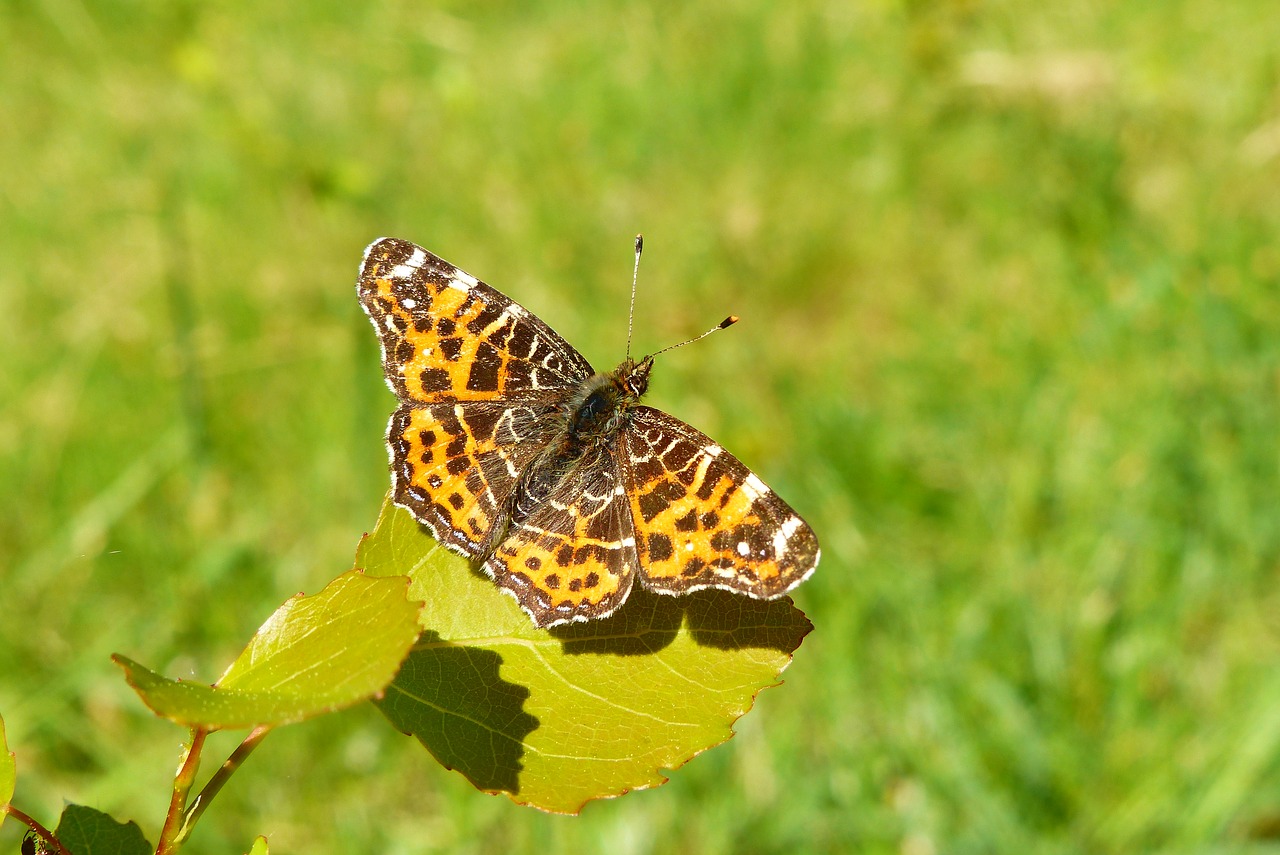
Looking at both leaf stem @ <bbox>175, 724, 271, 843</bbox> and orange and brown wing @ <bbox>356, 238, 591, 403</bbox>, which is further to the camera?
orange and brown wing @ <bbox>356, 238, 591, 403</bbox>

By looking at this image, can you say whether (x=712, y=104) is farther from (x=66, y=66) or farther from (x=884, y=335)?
(x=66, y=66)

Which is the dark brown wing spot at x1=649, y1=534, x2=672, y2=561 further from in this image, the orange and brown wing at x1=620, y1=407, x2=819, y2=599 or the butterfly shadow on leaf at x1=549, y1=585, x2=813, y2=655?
the butterfly shadow on leaf at x1=549, y1=585, x2=813, y2=655

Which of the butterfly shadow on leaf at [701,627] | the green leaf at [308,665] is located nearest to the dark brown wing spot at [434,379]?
the butterfly shadow on leaf at [701,627]

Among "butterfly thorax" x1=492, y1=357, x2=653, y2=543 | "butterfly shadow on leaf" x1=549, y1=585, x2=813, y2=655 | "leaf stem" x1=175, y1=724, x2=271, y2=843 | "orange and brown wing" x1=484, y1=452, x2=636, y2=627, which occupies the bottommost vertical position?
"leaf stem" x1=175, y1=724, x2=271, y2=843

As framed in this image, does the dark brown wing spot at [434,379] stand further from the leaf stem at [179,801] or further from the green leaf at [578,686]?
the leaf stem at [179,801]

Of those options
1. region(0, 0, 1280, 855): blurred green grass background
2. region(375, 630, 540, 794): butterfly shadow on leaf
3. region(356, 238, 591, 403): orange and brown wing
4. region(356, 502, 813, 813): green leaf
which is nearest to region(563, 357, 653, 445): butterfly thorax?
region(356, 238, 591, 403): orange and brown wing

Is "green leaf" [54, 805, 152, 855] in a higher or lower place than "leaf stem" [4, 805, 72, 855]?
lower

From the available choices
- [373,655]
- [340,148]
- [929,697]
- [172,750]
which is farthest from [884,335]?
[373,655]
